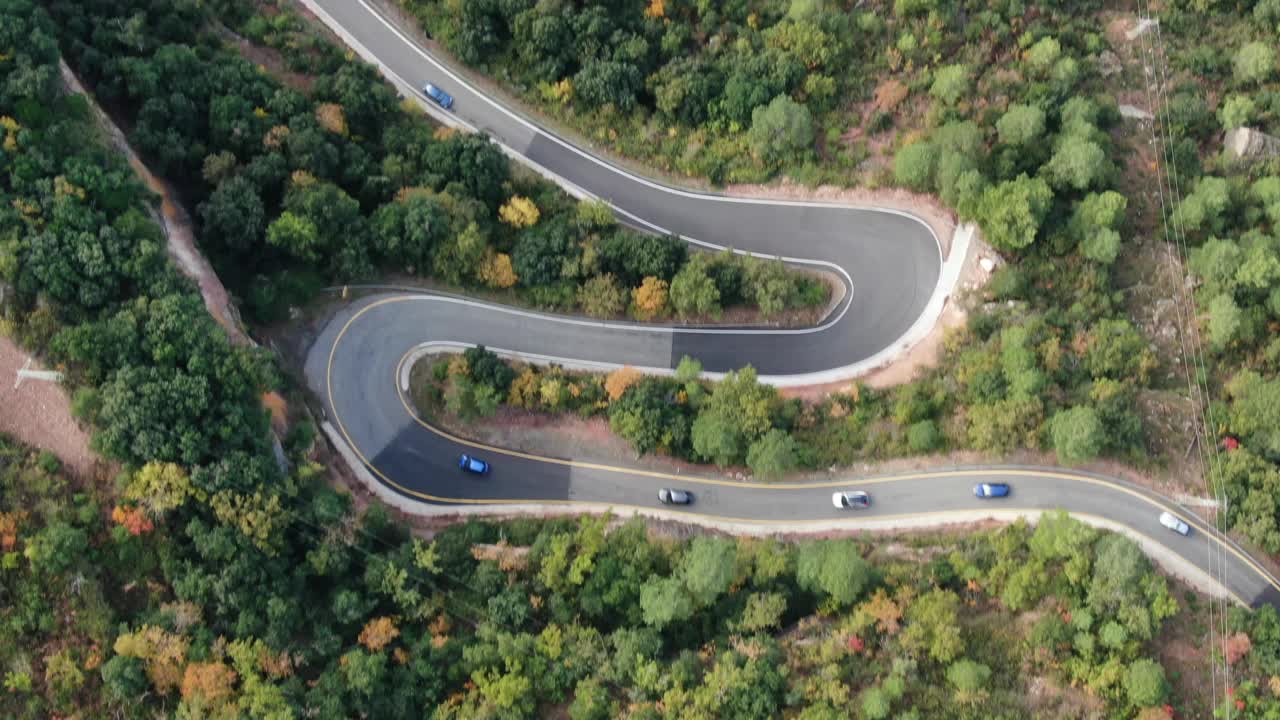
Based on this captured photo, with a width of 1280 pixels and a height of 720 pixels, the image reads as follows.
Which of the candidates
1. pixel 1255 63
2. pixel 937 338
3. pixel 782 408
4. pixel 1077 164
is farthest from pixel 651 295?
pixel 1255 63

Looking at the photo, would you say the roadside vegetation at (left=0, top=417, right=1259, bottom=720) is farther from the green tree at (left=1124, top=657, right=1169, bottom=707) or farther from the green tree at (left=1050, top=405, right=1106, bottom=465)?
the green tree at (left=1050, top=405, right=1106, bottom=465)

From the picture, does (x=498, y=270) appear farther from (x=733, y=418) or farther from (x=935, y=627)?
(x=935, y=627)

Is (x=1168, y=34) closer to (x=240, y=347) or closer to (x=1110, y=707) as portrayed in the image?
(x=1110, y=707)

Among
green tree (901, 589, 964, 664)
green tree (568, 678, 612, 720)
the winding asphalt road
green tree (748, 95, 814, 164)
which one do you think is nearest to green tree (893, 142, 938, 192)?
the winding asphalt road

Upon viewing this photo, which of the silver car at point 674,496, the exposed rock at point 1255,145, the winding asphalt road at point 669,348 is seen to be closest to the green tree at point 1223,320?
the winding asphalt road at point 669,348

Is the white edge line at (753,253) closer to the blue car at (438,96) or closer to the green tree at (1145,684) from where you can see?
the blue car at (438,96)

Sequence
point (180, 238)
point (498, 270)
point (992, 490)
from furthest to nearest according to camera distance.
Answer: point (498, 270), point (992, 490), point (180, 238)

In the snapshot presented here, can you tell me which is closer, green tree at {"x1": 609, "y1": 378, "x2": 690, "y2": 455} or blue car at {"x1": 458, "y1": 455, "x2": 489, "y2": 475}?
green tree at {"x1": 609, "y1": 378, "x2": 690, "y2": 455}
